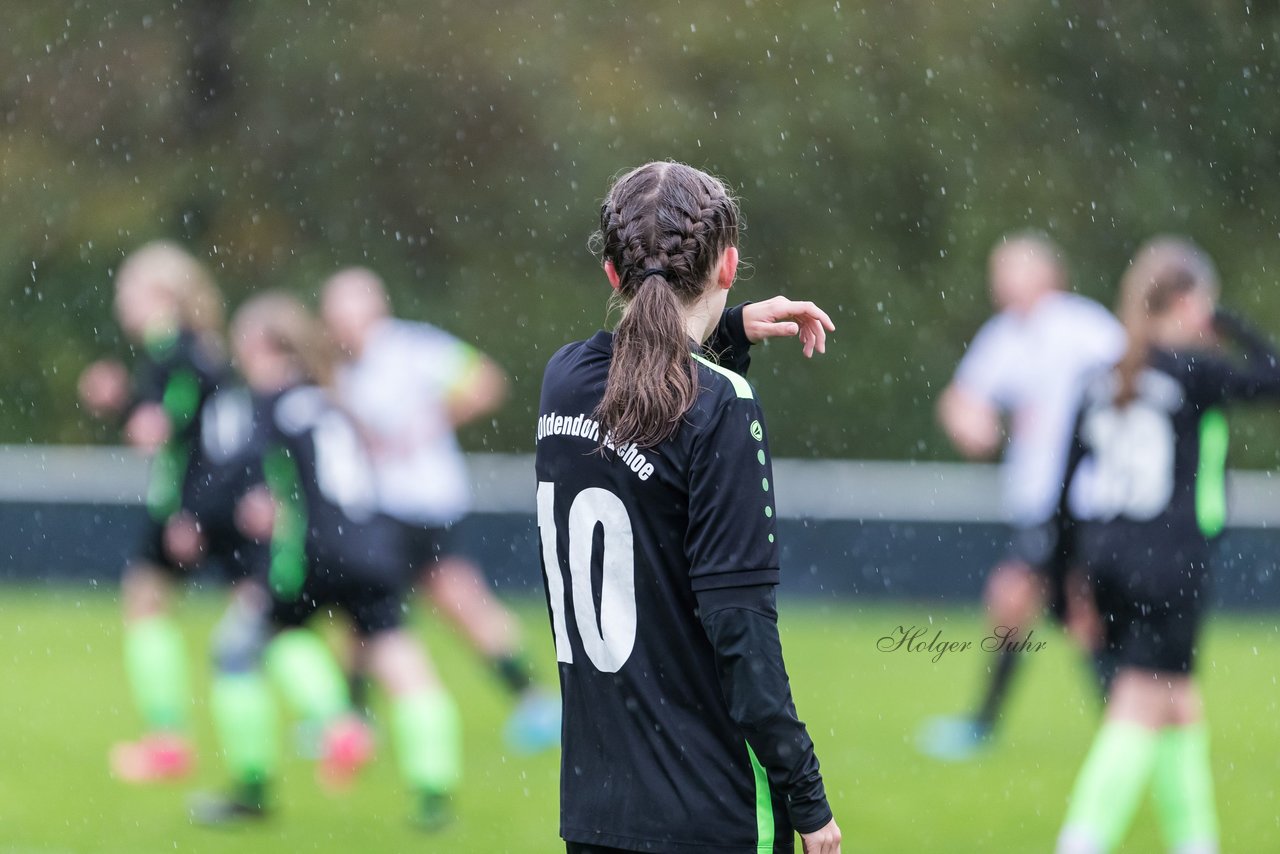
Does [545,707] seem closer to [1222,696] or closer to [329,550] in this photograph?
[329,550]

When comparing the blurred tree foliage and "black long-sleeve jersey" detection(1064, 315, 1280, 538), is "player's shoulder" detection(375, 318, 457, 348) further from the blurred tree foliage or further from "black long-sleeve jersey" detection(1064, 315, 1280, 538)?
the blurred tree foliage

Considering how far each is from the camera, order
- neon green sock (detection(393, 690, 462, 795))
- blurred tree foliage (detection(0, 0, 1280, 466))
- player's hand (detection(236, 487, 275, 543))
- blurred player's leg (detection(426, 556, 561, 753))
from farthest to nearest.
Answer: blurred tree foliage (detection(0, 0, 1280, 466)), blurred player's leg (detection(426, 556, 561, 753)), player's hand (detection(236, 487, 275, 543)), neon green sock (detection(393, 690, 462, 795))

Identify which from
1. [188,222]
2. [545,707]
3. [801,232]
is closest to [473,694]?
[545,707]

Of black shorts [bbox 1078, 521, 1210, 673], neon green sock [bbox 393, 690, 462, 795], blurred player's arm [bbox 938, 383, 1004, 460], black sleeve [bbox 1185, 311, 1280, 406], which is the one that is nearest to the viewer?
black shorts [bbox 1078, 521, 1210, 673]

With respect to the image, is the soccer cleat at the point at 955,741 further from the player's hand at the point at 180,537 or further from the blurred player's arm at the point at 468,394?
the player's hand at the point at 180,537

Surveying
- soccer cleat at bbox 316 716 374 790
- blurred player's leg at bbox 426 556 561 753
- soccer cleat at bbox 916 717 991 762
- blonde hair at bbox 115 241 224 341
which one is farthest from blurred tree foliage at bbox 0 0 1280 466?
soccer cleat at bbox 316 716 374 790

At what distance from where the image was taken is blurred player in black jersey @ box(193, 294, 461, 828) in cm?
522

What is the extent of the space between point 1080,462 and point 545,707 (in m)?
2.50

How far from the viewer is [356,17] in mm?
16062

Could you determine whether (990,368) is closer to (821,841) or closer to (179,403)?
(179,403)

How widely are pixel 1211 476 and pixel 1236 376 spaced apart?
0.28m

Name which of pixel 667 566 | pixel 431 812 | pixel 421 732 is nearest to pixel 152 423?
pixel 421 732

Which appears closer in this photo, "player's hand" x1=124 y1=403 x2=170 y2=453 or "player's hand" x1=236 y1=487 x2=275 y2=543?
"player's hand" x1=236 y1=487 x2=275 y2=543

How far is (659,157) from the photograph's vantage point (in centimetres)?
1490
